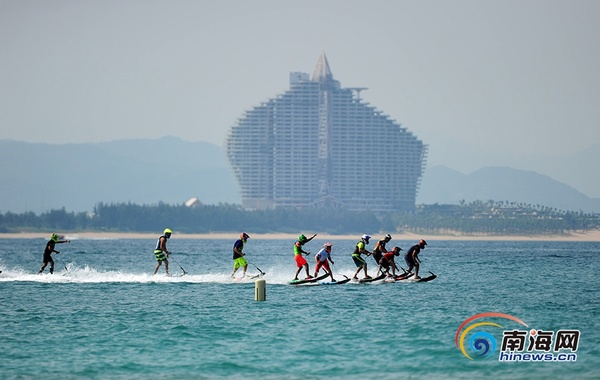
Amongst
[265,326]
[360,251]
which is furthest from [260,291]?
[265,326]

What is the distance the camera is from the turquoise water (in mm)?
33656

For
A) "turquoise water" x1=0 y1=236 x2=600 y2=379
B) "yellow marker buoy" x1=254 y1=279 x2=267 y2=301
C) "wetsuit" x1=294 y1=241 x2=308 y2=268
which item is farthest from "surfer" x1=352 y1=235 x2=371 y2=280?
"yellow marker buoy" x1=254 y1=279 x2=267 y2=301

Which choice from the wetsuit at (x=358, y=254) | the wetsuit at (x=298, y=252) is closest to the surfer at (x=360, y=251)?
the wetsuit at (x=358, y=254)

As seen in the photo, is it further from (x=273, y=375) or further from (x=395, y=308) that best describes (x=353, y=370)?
(x=395, y=308)

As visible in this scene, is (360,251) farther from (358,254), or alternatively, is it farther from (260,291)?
(260,291)

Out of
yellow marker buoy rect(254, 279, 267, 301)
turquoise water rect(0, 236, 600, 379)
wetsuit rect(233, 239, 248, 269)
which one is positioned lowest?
turquoise water rect(0, 236, 600, 379)

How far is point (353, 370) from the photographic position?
33.4 meters

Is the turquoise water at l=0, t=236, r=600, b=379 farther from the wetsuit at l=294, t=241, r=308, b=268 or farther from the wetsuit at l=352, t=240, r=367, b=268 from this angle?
the wetsuit at l=294, t=241, r=308, b=268

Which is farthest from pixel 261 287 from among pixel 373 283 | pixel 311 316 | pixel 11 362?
pixel 11 362

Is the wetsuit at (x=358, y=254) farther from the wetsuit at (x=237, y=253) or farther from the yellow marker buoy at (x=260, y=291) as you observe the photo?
the yellow marker buoy at (x=260, y=291)

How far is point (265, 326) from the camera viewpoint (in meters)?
42.0

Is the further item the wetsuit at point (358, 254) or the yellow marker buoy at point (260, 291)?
the wetsuit at point (358, 254)

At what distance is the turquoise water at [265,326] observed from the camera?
3366 centimetres

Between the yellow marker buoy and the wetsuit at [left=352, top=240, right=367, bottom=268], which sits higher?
the wetsuit at [left=352, top=240, right=367, bottom=268]
